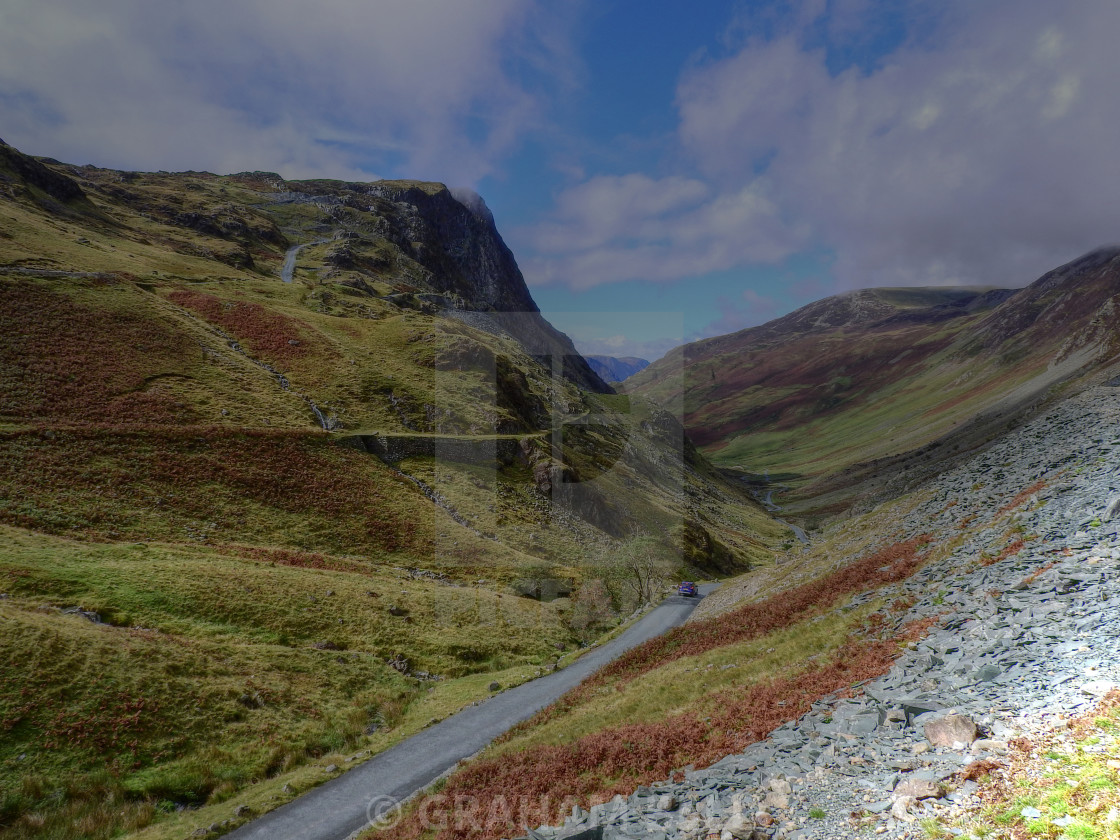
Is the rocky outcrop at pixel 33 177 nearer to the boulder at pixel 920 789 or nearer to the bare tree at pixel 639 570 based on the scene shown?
the bare tree at pixel 639 570

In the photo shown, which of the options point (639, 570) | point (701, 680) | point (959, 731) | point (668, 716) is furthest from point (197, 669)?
point (639, 570)

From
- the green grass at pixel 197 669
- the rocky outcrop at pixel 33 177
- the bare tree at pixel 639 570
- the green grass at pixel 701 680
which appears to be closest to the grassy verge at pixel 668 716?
the green grass at pixel 701 680

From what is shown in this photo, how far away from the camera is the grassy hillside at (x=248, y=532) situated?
22.3m

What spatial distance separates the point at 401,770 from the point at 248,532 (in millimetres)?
29489

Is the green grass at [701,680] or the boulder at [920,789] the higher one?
the boulder at [920,789]

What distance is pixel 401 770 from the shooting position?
23.2 m

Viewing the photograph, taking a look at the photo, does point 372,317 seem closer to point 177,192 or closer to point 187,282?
point 187,282

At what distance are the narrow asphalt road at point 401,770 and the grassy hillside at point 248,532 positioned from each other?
1.32 meters

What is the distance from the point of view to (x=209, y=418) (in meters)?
55.5

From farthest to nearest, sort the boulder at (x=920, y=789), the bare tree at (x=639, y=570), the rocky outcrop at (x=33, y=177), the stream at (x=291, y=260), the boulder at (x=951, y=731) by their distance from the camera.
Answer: the stream at (x=291, y=260) → the rocky outcrop at (x=33, y=177) → the bare tree at (x=639, y=570) → the boulder at (x=951, y=731) → the boulder at (x=920, y=789)

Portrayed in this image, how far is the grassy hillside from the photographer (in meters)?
22.3

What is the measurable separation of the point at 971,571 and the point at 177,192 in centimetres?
23415

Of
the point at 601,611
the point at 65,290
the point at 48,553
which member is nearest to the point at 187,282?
the point at 65,290

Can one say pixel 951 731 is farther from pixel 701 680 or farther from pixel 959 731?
pixel 701 680
